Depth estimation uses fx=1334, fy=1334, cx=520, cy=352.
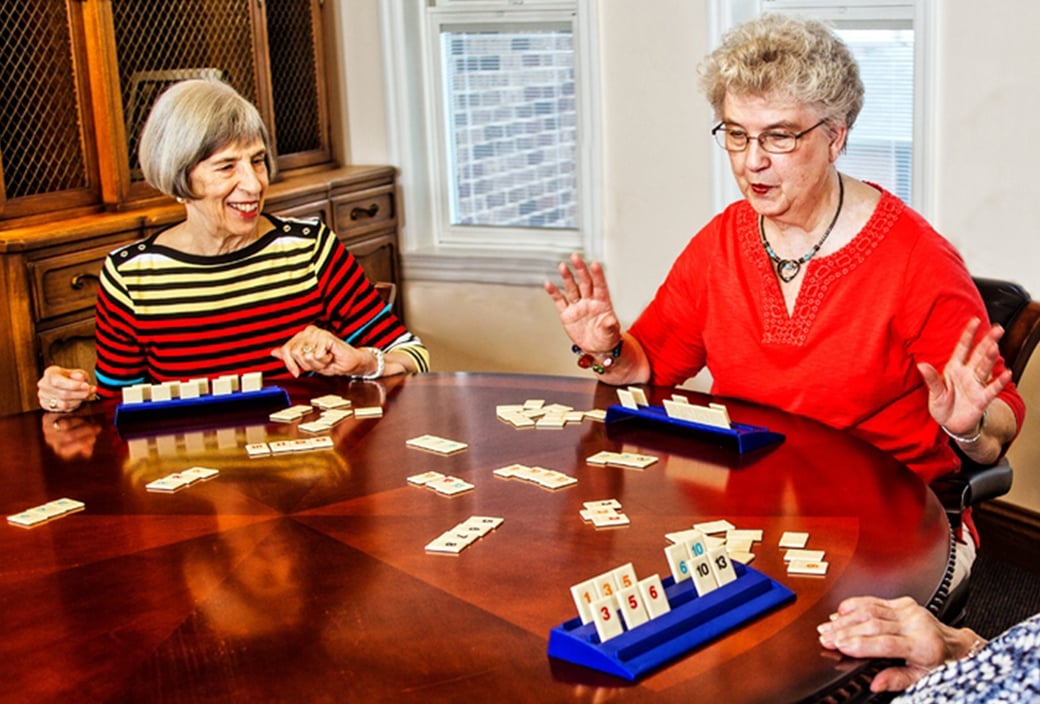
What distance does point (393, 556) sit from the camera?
6.14ft

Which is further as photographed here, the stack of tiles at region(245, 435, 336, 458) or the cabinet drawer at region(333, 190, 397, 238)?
the cabinet drawer at region(333, 190, 397, 238)

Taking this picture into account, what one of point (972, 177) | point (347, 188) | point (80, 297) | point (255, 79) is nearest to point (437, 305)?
point (347, 188)

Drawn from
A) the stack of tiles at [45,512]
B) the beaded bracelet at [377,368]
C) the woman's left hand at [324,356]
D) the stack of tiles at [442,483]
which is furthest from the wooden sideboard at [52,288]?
the stack of tiles at [442,483]

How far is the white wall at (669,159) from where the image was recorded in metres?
3.62

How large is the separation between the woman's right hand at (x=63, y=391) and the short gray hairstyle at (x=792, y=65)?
4.56 feet

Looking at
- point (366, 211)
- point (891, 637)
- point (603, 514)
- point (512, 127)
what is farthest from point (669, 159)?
point (891, 637)

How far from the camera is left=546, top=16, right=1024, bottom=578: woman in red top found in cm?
242

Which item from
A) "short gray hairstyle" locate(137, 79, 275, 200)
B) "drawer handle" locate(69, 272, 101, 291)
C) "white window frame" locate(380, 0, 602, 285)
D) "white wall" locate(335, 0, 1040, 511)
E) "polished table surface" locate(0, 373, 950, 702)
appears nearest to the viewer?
"polished table surface" locate(0, 373, 950, 702)

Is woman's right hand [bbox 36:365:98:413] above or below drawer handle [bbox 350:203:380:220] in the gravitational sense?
below

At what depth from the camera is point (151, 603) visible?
5.75 feet

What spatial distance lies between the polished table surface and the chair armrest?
25cm

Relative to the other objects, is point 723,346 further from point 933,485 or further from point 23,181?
point 23,181

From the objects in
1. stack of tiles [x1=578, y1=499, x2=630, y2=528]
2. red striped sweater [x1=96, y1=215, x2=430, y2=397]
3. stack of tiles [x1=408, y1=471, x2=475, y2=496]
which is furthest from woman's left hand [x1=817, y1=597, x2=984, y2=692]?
red striped sweater [x1=96, y1=215, x2=430, y2=397]

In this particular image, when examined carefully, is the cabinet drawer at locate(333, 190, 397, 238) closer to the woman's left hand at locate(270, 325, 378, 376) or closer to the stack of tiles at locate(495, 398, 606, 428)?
the woman's left hand at locate(270, 325, 378, 376)
